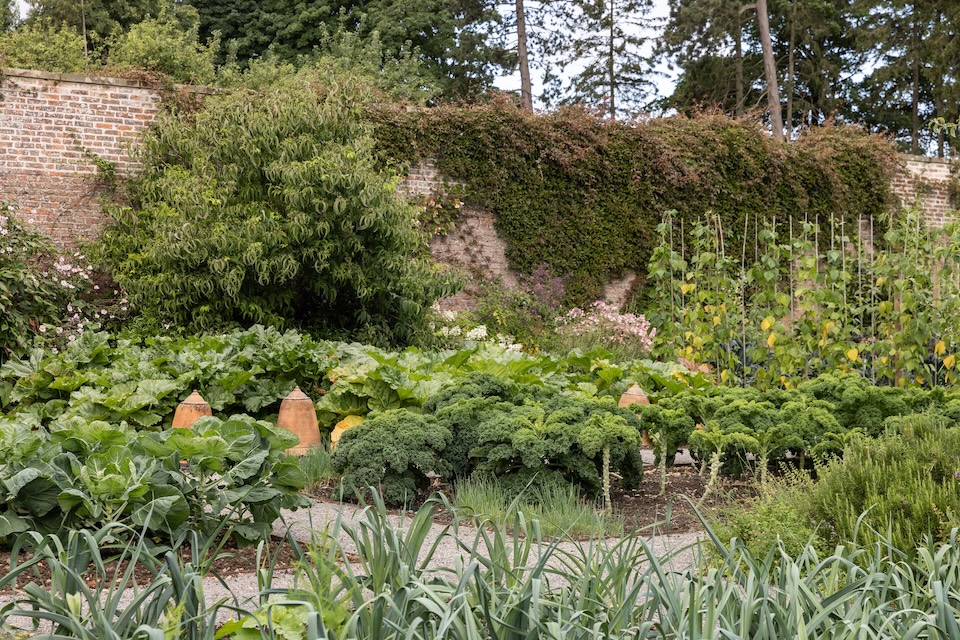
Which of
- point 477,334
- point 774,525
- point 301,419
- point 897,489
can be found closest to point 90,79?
point 477,334

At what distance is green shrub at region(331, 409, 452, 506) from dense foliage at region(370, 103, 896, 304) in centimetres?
710

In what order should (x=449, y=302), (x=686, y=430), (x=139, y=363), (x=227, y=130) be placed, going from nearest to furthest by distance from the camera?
(x=686, y=430) → (x=139, y=363) → (x=227, y=130) → (x=449, y=302)

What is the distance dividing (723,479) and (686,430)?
0.34 metres

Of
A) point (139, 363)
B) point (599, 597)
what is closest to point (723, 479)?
point (599, 597)

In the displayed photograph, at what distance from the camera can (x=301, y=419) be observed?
5.88m

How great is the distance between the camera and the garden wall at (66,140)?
9.95 metres

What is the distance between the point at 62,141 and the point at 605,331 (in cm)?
655

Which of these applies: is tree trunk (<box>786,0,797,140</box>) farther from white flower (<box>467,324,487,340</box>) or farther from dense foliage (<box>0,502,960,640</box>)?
dense foliage (<box>0,502,960,640</box>)

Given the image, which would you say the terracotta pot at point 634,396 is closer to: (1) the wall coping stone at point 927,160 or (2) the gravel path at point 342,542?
(2) the gravel path at point 342,542

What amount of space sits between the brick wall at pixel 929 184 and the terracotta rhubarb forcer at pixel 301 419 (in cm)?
1215

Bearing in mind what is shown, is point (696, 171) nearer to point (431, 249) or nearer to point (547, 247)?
point (547, 247)

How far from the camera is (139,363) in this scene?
254 inches

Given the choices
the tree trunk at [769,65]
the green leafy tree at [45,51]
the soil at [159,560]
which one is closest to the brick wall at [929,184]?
the tree trunk at [769,65]

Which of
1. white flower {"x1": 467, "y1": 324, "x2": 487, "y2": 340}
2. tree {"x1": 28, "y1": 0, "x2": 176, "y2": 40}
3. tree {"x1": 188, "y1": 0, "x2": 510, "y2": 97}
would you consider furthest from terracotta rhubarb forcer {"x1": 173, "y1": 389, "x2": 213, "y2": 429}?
tree {"x1": 28, "y1": 0, "x2": 176, "y2": 40}
